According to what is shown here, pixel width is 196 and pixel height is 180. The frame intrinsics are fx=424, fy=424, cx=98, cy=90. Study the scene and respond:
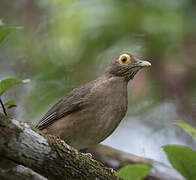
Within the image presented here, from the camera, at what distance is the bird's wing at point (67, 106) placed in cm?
561

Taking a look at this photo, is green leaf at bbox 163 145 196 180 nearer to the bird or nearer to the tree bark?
the tree bark

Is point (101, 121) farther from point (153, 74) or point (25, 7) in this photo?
point (25, 7)

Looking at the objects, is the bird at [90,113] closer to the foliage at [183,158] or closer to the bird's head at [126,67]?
the bird's head at [126,67]

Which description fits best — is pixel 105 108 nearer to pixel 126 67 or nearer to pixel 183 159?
pixel 126 67

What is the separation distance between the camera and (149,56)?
7.29 m

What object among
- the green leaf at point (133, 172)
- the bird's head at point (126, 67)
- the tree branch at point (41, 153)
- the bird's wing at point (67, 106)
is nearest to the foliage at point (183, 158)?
the green leaf at point (133, 172)

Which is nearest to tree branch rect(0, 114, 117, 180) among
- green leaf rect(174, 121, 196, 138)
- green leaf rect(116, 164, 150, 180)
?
green leaf rect(116, 164, 150, 180)

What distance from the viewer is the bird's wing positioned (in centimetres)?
561

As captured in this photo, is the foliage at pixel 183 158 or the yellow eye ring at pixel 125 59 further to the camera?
the yellow eye ring at pixel 125 59

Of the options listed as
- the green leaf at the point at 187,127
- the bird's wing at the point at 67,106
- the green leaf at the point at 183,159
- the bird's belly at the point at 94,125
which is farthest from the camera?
the bird's wing at the point at 67,106

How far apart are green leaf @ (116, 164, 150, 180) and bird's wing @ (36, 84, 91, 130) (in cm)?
234

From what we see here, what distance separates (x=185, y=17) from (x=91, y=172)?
3.69m

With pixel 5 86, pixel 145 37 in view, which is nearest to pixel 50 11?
pixel 145 37

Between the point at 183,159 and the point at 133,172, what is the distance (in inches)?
15.6
